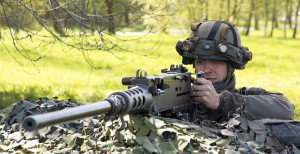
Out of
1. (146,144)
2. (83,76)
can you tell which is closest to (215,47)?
(146,144)

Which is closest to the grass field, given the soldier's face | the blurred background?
the blurred background

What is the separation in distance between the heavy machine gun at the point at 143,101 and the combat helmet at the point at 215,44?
2.12 feet

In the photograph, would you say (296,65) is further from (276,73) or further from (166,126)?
(166,126)

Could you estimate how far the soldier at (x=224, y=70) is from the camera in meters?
4.96

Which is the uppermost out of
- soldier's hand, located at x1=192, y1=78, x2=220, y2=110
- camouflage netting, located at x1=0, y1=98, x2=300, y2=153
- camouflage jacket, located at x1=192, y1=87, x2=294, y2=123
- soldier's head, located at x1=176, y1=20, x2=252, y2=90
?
soldier's head, located at x1=176, y1=20, x2=252, y2=90

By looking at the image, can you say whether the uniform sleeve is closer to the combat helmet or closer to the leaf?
the combat helmet

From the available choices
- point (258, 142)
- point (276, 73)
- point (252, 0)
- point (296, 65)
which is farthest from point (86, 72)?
point (252, 0)

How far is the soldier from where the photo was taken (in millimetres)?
4961

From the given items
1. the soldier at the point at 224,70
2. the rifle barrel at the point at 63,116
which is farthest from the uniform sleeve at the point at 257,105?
the rifle barrel at the point at 63,116

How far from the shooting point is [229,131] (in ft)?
14.1

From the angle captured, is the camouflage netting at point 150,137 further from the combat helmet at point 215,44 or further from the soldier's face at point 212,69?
the combat helmet at point 215,44

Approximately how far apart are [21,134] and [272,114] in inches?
83.2

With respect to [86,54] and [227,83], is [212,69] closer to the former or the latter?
[227,83]

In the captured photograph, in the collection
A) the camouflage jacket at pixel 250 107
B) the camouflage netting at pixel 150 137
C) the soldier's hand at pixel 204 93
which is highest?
the soldier's hand at pixel 204 93
